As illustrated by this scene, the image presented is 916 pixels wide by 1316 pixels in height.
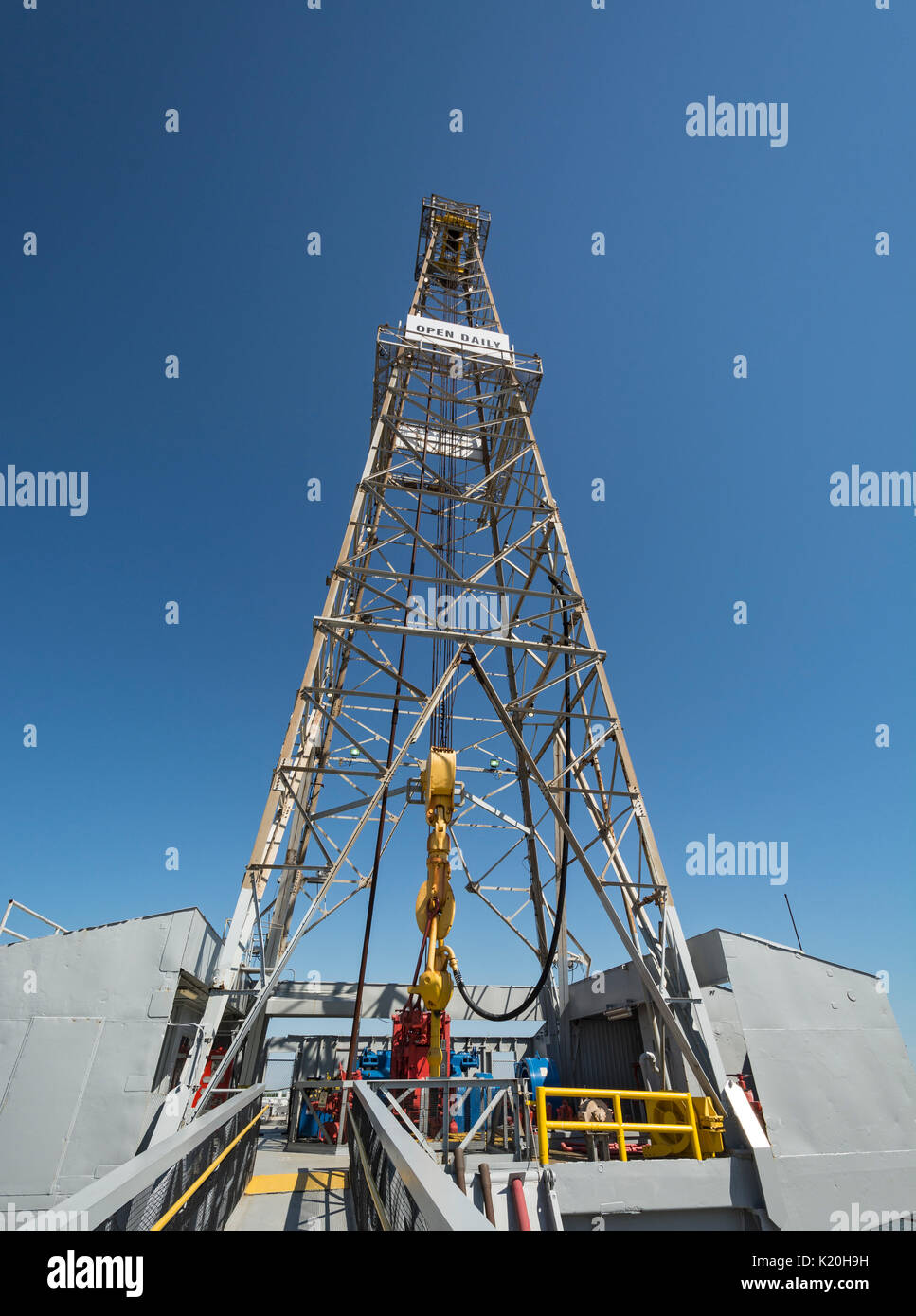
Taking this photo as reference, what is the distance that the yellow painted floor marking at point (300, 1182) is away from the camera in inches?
301

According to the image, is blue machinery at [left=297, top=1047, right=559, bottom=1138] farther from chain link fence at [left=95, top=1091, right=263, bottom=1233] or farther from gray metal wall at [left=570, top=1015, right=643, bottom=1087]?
chain link fence at [left=95, top=1091, right=263, bottom=1233]

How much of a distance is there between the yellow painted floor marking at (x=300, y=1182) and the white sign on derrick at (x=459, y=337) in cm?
1727

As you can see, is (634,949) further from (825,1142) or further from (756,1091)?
(825,1142)

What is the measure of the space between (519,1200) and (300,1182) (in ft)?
10.1

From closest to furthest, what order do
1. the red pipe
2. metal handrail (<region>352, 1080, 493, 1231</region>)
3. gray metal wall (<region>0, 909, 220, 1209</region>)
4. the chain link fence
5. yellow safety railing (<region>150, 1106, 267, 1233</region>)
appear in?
metal handrail (<region>352, 1080, 493, 1231</region>) < the chain link fence < yellow safety railing (<region>150, 1106, 267, 1233</region>) < the red pipe < gray metal wall (<region>0, 909, 220, 1209</region>)

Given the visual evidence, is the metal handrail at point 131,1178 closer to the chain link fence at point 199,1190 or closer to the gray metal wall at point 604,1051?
the chain link fence at point 199,1190

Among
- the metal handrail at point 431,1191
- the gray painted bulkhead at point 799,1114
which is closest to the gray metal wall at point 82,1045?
the gray painted bulkhead at point 799,1114

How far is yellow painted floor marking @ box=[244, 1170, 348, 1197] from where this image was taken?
7.66 m

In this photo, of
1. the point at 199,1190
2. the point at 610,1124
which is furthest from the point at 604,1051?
the point at 199,1190

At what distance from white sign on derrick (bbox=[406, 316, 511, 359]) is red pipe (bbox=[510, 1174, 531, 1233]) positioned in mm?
16985

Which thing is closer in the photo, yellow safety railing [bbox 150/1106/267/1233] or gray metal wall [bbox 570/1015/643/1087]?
yellow safety railing [bbox 150/1106/267/1233]

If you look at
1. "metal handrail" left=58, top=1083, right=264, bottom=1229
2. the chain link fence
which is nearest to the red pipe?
the chain link fence

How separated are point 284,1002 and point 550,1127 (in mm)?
9873

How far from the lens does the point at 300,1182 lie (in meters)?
8.09
